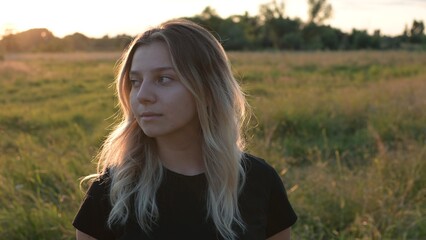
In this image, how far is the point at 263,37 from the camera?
5778 centimetres

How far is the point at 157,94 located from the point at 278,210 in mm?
578

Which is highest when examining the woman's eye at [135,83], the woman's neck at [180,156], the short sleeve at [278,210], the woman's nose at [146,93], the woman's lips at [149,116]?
the woman's eye at [135,83]

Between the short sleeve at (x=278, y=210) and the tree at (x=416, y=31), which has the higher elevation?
the short sleeve at (x=278, y=210)

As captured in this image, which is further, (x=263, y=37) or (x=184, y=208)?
(x=263, y=37)

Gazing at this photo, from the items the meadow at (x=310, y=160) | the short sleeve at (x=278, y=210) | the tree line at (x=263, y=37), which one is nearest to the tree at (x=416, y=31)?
the tree line at (x=263, y=37)

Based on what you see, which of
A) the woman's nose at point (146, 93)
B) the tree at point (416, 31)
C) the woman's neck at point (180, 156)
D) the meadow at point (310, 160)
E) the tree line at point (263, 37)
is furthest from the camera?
the tree line at point (263, 37)

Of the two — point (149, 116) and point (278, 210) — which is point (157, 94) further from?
point (278, 210)

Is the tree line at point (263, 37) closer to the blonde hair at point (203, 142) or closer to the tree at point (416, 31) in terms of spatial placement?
the tree at point (416, 31)

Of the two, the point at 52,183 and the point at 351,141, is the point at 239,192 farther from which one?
the point at 351,141

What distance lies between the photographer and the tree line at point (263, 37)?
176 ft

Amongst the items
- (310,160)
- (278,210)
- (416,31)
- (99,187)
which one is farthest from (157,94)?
(416,31)

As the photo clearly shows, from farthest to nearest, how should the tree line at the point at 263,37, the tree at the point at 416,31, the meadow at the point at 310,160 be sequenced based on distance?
the tree line at the point at 263,37
the tree at the point at 416,31
the meadow at the point at 310,160

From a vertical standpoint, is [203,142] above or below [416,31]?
above

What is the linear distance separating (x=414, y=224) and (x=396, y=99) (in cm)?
585
